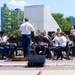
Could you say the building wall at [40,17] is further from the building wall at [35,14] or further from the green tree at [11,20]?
the green tree at [11,20]

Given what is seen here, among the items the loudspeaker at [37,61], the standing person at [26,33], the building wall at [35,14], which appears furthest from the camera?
the building wall at [35,14]

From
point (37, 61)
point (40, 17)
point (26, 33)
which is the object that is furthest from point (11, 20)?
point (37, 61)

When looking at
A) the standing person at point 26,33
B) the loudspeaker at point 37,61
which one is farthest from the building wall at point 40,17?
the loudspeaker at point 37,61

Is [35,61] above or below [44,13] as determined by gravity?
below

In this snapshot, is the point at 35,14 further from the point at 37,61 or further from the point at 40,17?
the point at 37,61

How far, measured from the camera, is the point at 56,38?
1778 centimetres

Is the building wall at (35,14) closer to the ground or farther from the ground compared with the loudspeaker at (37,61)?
farther from the ground

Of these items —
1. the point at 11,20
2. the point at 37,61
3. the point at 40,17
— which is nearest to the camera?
the point at 37,61

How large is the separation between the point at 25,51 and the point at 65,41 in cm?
219

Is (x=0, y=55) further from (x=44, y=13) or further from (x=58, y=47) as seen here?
(x=44, y=13)

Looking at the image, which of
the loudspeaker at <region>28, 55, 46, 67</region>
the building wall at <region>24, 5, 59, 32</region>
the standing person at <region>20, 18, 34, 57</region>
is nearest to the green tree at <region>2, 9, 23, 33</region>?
the building wall at <region>24, 5, 59, 32</region>

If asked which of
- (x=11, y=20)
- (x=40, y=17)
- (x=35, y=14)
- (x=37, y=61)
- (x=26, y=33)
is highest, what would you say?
(x=11, y=20)
